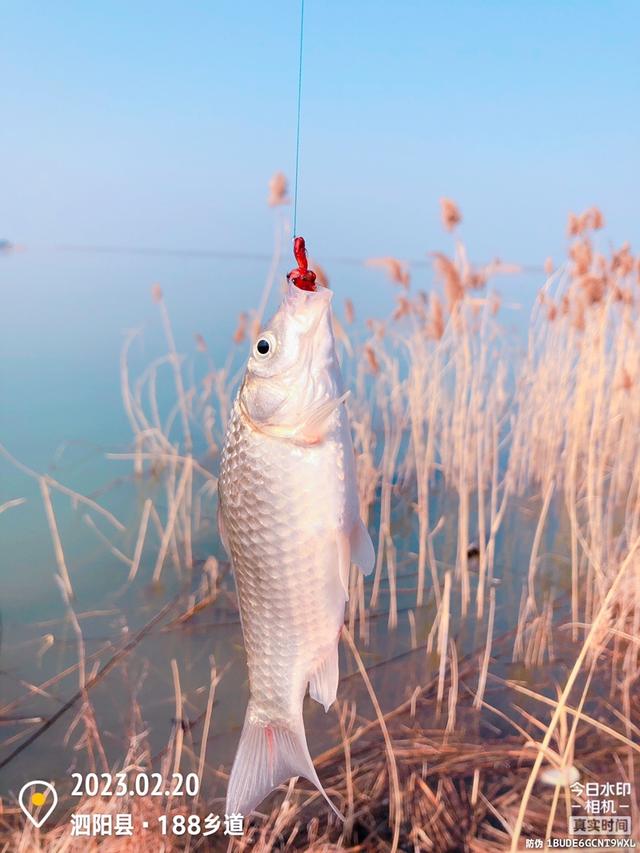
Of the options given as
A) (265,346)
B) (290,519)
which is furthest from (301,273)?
(290,519)

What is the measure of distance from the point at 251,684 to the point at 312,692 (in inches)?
3.3

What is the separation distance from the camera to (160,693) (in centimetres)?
213

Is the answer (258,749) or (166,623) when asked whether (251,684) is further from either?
(166,623)

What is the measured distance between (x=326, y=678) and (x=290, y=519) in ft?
0.70

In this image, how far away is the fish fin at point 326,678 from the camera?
1038mm

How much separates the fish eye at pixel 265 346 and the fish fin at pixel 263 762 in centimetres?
48

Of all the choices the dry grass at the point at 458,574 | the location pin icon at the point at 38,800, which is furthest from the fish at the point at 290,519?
the location pin icon at the point at 38,800

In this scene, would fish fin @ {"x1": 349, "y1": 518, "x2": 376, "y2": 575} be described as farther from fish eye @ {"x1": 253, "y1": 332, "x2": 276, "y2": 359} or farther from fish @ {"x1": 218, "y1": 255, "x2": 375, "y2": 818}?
fish eye @ {"x1": 253, "y1": 332, "x2": 276, "y2": 359}

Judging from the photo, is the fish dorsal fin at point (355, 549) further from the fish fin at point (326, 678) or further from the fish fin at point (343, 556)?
the fish fin at point (326, 678)

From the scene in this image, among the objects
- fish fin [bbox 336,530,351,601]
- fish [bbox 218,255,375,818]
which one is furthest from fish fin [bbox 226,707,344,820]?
fish fin [bbox 336,530,351,601]

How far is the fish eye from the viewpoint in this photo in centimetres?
99

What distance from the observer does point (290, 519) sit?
3.30 feet

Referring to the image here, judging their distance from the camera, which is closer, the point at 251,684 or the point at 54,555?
the point at 251,684

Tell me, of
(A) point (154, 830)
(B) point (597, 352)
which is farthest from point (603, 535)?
(A) point (154, 830)
